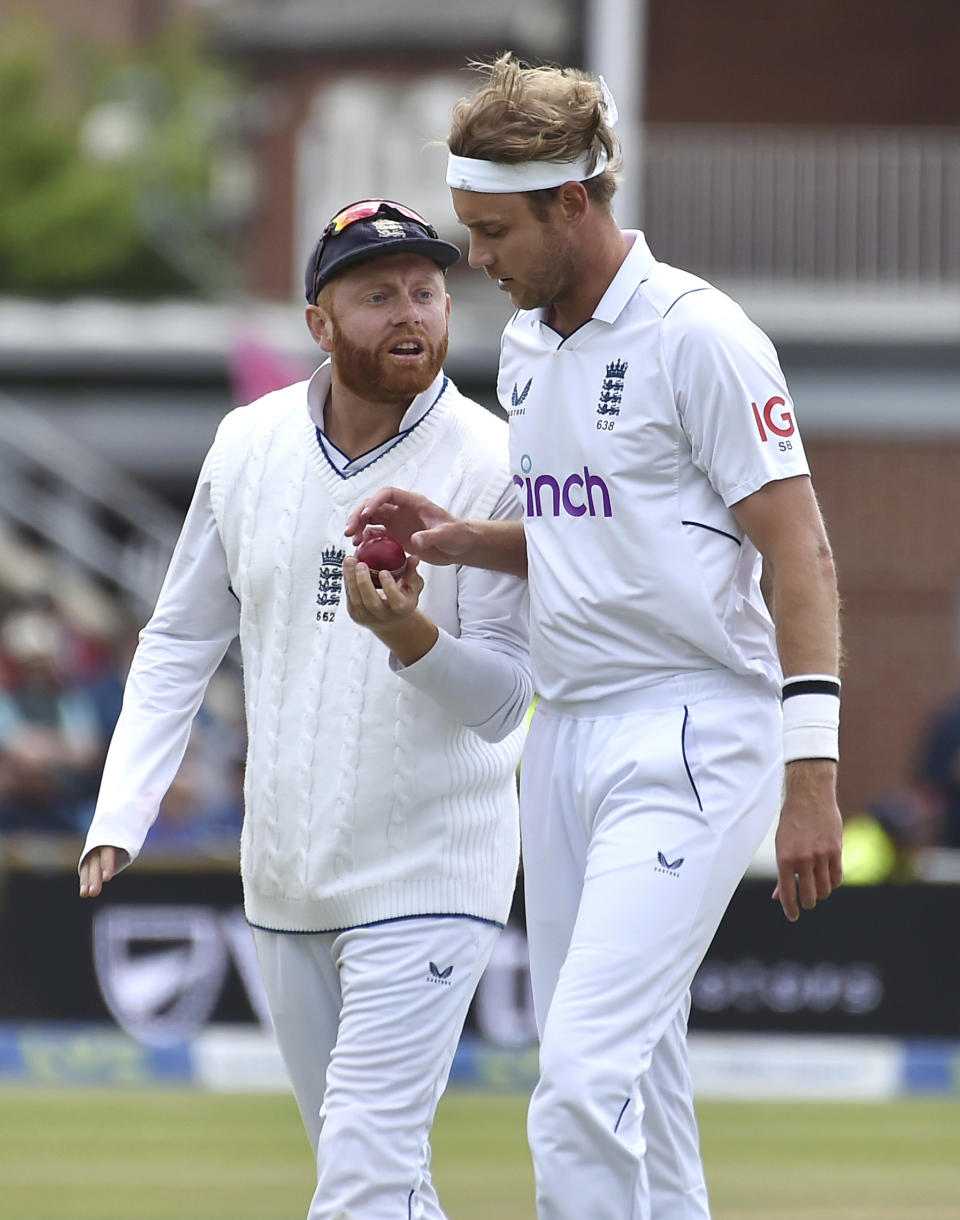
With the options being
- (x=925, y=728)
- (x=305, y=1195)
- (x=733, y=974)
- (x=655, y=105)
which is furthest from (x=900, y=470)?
(x=305, y=1195)

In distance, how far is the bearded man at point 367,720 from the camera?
4.62 metres

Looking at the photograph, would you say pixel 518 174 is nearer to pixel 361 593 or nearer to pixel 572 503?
pixel 572 503

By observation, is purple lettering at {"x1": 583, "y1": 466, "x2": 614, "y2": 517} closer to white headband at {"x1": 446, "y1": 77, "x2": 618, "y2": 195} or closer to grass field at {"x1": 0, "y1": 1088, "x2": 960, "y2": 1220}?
white headband at {"x1": 446, "y1": 77, "x2": 618, "y2": 195}

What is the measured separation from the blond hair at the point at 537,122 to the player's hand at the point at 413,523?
62cm

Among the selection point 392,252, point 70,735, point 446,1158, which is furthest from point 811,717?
point 70,735

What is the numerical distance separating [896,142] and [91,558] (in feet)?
22.8

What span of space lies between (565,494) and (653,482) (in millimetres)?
175

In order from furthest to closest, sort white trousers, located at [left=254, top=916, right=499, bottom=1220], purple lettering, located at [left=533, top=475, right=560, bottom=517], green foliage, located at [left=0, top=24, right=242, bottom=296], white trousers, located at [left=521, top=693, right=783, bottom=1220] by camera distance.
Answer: green foliage, located at [left=0, top=24, right=242, bottom=296], purple lettering, located at [left=533, top=475, right=560, bottom=517], white trousers, located at [left=254, top=916, right=499, bottom=1220], white trousers, located at [left=521, top=693, right=783, bottom=1220]

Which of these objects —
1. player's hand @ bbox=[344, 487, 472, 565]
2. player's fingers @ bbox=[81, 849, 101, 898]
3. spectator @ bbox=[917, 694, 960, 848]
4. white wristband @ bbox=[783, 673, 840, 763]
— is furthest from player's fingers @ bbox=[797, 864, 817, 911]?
spectator @ bbox=[917, 694, 960, 848]

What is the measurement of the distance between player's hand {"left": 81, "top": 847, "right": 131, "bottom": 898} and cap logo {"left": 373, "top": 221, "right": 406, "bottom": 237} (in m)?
1.31

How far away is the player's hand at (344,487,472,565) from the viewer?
4582 millimetres

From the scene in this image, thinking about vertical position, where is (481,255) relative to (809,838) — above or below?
above

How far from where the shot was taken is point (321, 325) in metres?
4.89

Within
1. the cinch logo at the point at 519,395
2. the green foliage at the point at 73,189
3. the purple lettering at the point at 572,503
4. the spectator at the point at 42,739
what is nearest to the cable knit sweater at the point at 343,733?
the cinch logo at the point at 519,395
